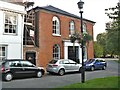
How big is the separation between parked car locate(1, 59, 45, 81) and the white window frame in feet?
18.8

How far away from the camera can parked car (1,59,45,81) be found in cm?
1805

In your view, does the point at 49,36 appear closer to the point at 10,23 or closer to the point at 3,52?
the point at 10,23

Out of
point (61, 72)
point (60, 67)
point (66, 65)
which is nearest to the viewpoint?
point (61, 72)

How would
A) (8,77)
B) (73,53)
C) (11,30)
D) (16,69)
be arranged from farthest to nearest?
1. (73,53)
2. (11,30)
3. (16,69)
4. (8,77)

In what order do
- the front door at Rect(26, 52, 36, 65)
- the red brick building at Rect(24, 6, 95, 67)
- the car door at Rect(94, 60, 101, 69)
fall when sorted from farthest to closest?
the car door at Rect(94, 60, 101, 69)
the red brick building at Rect(24, 6, 95, 67)
the front door at Rect(26, 52, 36, 65)

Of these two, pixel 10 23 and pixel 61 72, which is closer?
pixel 61 72

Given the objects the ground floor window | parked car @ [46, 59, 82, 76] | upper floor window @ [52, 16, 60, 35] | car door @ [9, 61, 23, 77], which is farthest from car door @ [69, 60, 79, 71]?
upper floor window @ [52, 16, 60, 35]

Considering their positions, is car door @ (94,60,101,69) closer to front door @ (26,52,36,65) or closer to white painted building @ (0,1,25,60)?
front door @ (26,52,36,65)

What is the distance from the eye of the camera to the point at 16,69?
18.5m

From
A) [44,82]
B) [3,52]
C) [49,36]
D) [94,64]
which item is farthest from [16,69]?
[94,64]

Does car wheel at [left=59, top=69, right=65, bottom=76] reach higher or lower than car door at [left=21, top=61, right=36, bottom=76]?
lower

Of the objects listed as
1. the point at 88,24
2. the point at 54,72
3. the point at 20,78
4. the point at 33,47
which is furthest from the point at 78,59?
the point at 20,78

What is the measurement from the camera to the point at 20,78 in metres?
19.4

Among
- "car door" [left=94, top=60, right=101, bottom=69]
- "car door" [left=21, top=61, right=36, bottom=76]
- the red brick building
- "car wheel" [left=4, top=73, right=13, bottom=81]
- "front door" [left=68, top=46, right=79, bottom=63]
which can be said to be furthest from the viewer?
"front door" [left=68, top=46, right=79, bottom=63]
